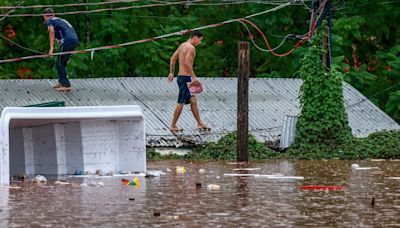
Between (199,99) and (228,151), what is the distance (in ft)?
13.2

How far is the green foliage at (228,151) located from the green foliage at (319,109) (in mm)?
1075

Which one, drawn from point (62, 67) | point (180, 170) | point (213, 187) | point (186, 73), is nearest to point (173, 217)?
point (213, 187)

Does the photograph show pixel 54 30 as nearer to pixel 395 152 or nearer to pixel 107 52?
pixel 395 152

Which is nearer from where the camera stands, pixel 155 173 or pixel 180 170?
pixel 155 173

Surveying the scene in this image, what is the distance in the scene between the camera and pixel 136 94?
94.1ft

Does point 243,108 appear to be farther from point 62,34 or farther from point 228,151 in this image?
point 62,34

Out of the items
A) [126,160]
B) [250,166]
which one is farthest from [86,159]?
[250,166]

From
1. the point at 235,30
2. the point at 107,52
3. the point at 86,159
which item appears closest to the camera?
the point at 86,159

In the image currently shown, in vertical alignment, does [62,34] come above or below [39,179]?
above

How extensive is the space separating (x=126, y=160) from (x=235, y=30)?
1975 cm

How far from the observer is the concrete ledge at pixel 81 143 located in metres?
20.5

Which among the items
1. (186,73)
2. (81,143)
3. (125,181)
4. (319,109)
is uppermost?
(186,73)

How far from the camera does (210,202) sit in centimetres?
1577

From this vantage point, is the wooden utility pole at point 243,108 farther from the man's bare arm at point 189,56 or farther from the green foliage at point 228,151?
the man's bare arm at point 189,56
